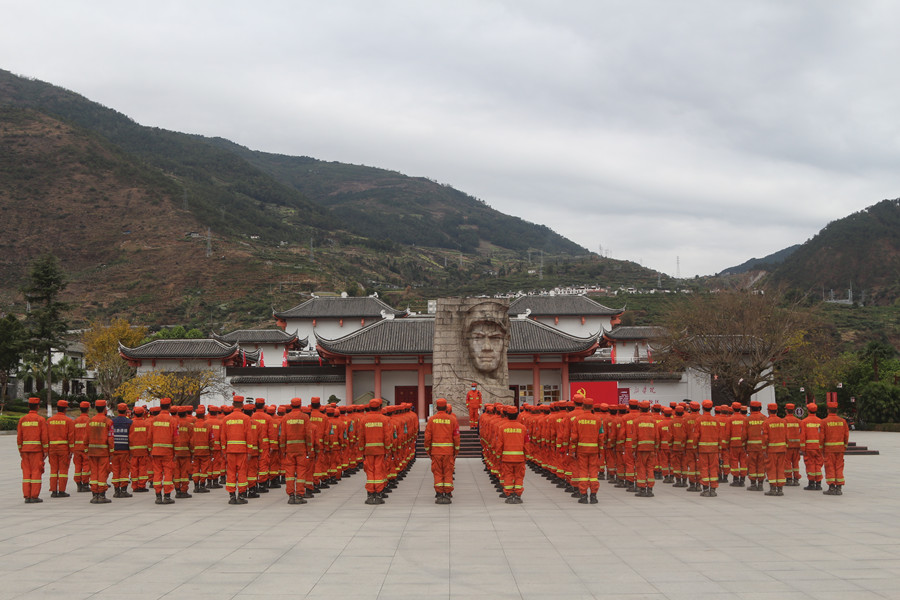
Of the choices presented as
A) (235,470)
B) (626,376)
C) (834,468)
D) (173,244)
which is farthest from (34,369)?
(834,468)

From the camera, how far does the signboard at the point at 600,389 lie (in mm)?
30641

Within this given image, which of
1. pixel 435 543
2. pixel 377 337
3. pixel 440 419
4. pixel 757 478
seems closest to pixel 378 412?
pixel 440 419

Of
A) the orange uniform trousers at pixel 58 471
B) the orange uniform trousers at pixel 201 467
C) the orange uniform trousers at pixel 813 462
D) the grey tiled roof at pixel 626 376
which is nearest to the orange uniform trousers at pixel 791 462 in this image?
the orange uniform trousers at pixel 813 462

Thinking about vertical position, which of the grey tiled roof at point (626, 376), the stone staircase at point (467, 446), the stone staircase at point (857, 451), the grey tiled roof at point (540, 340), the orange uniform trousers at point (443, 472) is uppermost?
the grey tiled roof at point (540, 340)

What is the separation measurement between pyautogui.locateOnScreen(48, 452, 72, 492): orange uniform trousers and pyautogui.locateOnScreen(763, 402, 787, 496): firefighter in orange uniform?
38.7 ft

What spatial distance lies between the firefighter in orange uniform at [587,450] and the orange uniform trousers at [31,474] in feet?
28.1

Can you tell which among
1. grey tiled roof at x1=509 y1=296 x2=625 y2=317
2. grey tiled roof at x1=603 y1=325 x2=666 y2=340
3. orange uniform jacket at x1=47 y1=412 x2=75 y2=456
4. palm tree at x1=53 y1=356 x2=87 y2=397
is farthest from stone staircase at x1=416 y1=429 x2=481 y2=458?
palm tree at x1=53 y1=356 x2=87 y2=397

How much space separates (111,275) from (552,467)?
225ft

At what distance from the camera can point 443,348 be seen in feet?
85.0

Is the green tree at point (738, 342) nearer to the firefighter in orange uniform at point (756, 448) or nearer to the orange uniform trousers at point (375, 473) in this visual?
the firefighter in orange uniform at point (756, 448)

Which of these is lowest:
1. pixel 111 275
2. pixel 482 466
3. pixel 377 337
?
pixel 482 466

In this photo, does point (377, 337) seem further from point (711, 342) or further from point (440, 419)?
point (440, 419)

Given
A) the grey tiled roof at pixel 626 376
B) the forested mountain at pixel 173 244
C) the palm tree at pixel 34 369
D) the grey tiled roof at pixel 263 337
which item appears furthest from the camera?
the forested mountain at pixel 173 244

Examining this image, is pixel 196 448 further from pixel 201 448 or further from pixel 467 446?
pixel 467 446
